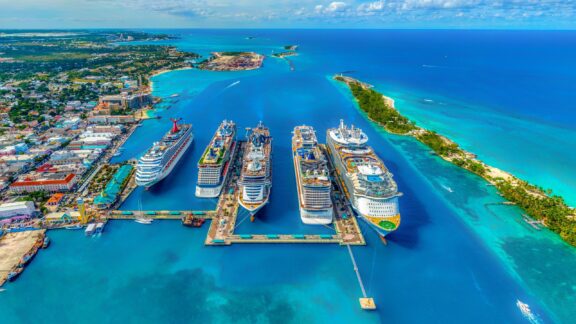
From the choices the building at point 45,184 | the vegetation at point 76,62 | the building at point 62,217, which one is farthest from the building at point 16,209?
the vegetation at point 76,62

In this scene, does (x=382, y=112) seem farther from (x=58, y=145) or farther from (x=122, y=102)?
(x=58, y=145)

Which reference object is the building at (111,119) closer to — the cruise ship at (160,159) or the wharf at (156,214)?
the cruise ship at (160,159)

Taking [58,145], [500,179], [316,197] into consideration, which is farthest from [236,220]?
[58,145]

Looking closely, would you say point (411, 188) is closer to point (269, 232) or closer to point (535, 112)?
point (269, 232)

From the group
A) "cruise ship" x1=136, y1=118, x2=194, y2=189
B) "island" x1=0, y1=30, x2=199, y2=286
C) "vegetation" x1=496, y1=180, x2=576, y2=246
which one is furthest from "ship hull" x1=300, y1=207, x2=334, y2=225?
"vegetation" x1=496, y1=180, x2=576, y2=246

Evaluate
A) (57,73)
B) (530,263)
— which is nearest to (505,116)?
(530,263)
